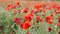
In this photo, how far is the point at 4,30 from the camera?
3.36m

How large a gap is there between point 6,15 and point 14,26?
0.39 m

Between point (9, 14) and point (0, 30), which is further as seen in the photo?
point (9, 14)

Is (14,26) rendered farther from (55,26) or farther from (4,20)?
(55,26)

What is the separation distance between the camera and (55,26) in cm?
267

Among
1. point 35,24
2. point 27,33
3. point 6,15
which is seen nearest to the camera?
point 27,33

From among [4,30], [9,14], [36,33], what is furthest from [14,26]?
[36,33]

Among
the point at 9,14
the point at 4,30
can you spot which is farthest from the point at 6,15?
the point at 4,30

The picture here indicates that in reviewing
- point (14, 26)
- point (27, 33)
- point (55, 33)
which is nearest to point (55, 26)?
point (55, 33)

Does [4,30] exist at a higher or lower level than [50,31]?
lower

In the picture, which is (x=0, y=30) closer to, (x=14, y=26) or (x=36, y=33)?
(x=14, y=26)

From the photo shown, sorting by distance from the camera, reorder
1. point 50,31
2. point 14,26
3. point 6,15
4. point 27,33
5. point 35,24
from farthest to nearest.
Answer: point 6,15 < point 14,26 < point 35,24 < point 50,31 < point 27,33

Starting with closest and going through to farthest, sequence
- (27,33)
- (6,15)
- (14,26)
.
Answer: (27,33) → (14,26) → (6,15)

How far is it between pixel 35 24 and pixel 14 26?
50 centimetres

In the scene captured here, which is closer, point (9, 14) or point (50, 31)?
point (50, 31)
